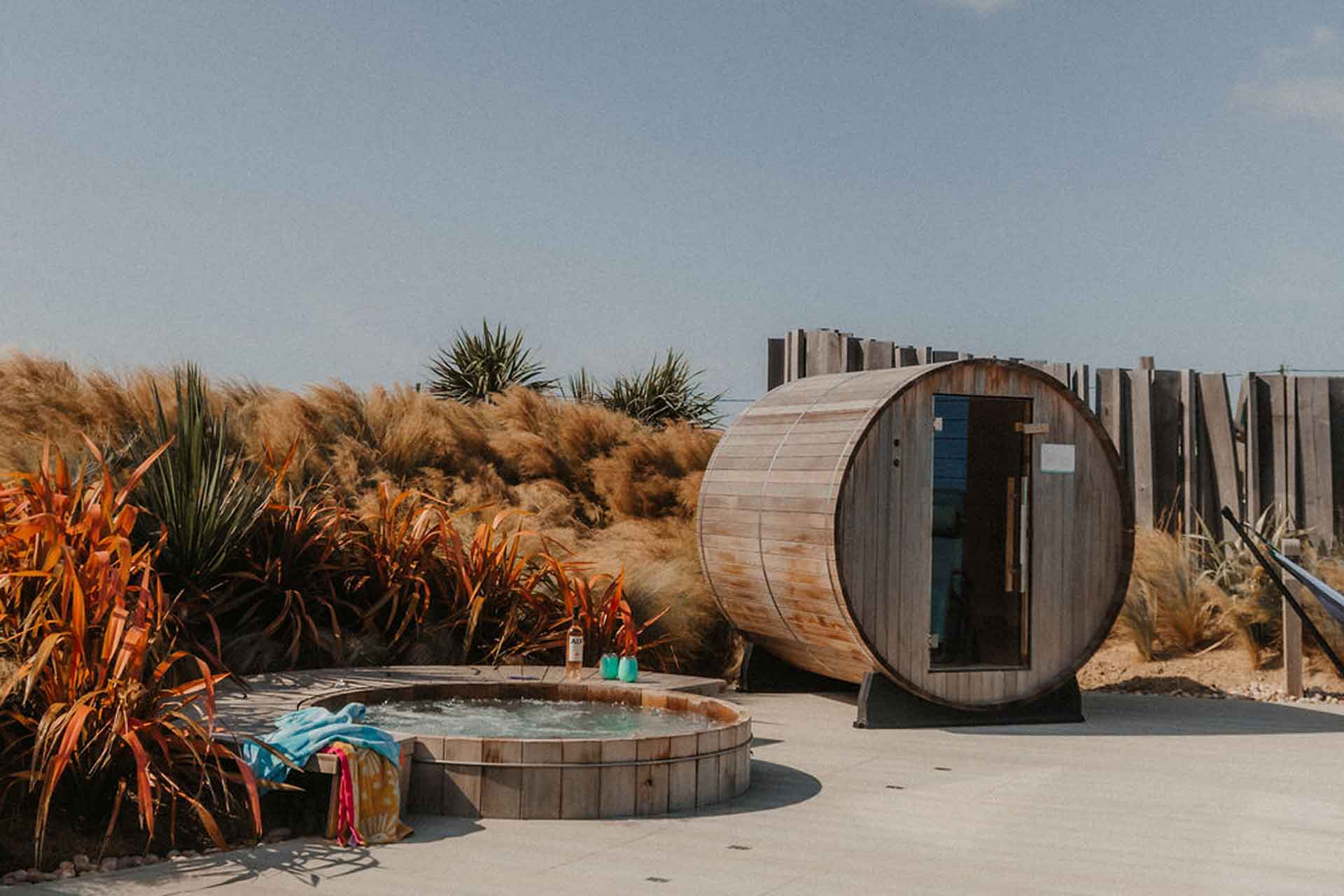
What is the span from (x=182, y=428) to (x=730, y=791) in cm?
387

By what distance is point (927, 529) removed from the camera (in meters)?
7.61

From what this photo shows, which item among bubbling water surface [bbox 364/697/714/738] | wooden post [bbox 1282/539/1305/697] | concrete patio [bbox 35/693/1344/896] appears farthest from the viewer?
wooden post [bbox 1282/539/1305/697]

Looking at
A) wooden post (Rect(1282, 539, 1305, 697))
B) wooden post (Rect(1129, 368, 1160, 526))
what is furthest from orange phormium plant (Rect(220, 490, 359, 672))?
wooden post (Rect(1129, 368, 1160, 526))

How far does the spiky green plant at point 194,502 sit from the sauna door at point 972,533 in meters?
4.11

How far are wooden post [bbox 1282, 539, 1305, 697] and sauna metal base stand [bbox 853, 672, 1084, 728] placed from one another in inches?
72.8

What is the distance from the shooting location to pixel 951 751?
673 centimetres

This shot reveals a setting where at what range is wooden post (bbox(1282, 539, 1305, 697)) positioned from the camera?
8.84 metres

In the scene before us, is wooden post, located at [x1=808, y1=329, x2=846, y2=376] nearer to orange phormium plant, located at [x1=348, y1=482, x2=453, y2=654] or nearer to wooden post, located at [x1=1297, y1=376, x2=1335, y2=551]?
wooden post, located at [x1=1297, y1=376, x2=1335, y2=551]

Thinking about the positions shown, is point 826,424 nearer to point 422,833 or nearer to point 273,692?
point 273,692

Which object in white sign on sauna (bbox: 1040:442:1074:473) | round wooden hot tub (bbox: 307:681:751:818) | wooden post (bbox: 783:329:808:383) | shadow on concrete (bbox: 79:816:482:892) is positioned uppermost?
wooden post (bbox: 783:329:808:383)

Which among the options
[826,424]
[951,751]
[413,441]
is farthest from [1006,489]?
[413,441]

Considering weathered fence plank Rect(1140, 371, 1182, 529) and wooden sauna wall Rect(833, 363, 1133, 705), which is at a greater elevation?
weathered fence plank Rect(1140, 371, 1182, 529)

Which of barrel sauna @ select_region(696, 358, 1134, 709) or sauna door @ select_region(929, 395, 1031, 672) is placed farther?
sauna door @ select_region(929, 395, 1031, 672)

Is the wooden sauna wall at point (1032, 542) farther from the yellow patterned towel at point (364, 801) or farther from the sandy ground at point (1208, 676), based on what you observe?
the yellow patterned towel at point (364, 801)
